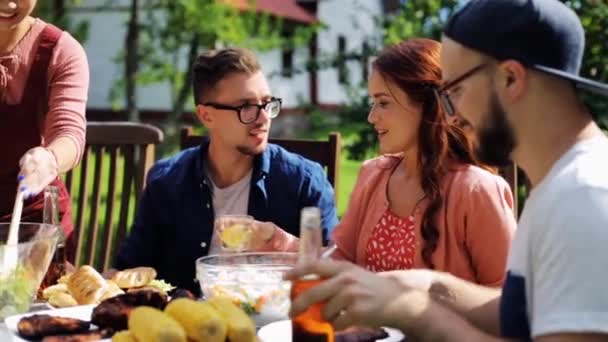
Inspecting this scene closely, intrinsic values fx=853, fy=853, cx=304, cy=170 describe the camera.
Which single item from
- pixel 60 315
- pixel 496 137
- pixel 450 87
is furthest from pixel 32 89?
pixel 496 137

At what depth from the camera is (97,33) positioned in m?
21.0

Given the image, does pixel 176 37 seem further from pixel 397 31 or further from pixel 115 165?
pixel 115 165

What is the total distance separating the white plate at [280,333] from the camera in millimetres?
1692

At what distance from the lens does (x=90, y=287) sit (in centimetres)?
216

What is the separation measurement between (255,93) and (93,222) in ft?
3.22

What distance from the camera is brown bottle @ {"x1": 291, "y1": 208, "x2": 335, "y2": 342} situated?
1334mm

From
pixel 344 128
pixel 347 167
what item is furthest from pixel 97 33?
pixel 344 128

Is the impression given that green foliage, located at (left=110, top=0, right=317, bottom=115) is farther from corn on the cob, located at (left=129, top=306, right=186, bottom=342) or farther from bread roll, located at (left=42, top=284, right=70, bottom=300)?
corn on the cob, located at (left=129, top=306, right=186, bottom=342)

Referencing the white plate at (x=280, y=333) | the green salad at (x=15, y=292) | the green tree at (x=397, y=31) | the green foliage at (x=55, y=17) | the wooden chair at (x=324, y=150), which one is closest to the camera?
the white plate at (x=280, y=333)

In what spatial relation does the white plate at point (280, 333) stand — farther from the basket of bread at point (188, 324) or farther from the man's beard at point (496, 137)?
the man's beard at point (496, 137)

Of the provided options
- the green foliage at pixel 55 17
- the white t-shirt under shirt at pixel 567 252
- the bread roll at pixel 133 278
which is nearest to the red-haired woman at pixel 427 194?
the bread roll at pixel 133 278

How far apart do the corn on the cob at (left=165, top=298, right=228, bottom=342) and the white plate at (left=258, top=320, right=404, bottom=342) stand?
267mm

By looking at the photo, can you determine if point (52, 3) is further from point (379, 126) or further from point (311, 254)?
point (311, 254)

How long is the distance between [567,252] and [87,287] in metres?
1.33
